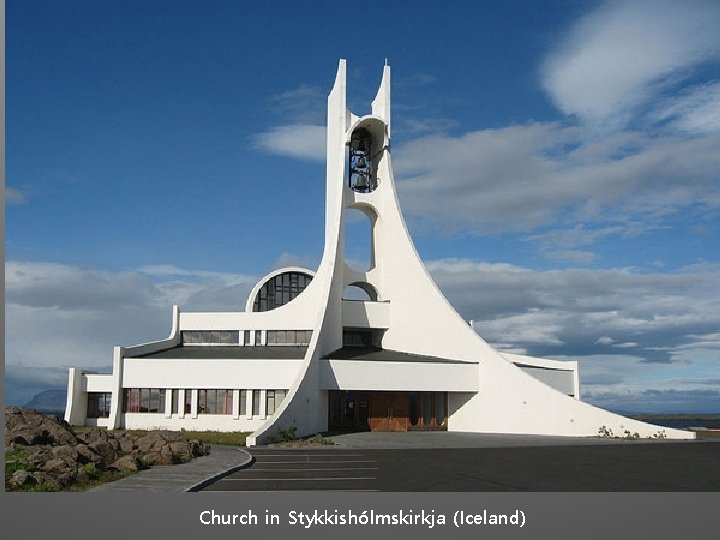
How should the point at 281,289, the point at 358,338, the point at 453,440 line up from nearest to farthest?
the point at 453,440
the point at 358,338
the point at 281,289

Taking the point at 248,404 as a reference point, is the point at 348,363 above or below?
above

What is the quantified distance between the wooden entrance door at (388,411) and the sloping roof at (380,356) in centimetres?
170

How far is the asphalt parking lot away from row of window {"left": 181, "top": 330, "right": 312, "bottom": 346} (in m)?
13.6

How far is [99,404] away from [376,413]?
12.3 meters

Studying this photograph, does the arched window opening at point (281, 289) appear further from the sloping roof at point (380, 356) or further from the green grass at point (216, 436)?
the green grass at point (216, 436)

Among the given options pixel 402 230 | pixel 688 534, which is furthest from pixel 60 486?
pixel 402 230

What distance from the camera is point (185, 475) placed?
47.2ft

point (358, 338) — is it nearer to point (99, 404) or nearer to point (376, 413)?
point (376, 413)

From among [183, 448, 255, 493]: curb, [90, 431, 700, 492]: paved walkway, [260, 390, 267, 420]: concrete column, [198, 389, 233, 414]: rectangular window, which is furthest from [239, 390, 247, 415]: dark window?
[183, 448, 255, 493]: curb

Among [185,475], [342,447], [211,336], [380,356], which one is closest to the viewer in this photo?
[185,475]

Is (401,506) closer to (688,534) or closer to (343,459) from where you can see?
(688,534)

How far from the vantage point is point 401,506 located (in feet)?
32.2

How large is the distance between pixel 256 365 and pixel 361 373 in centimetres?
438

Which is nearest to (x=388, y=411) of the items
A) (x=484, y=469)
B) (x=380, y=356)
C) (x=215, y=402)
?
(x=380, y=356)
